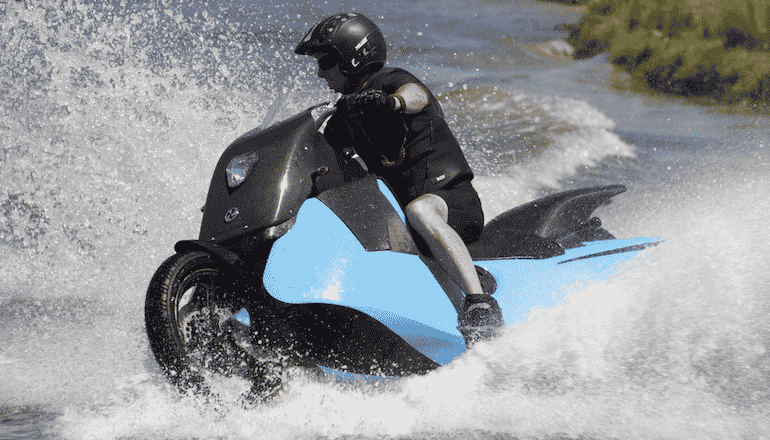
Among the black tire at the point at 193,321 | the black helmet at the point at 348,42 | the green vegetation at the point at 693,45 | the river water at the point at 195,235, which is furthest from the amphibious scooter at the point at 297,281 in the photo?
the green vegetation at the point at 693,45

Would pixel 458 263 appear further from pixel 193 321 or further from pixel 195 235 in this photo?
pixel 195 235

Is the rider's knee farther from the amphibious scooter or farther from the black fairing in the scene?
the black fairing

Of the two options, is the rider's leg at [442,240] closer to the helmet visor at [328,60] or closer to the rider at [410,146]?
the rider at [410,146]

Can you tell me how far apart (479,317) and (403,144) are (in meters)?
0.72

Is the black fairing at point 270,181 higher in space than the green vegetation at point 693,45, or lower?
lower

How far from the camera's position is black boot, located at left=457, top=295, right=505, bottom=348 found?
2.26 meters

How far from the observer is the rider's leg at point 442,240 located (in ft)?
7.52

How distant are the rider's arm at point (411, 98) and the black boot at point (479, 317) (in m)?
0.73

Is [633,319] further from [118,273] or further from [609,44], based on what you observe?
[609,44]

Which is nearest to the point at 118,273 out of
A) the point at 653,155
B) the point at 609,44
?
the point at 653,155

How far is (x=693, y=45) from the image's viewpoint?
14281 mm

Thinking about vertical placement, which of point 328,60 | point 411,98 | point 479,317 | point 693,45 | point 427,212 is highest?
point 693,45

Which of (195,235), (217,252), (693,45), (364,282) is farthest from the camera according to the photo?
(693,45)

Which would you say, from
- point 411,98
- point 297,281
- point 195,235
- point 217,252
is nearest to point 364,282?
point 297,281
